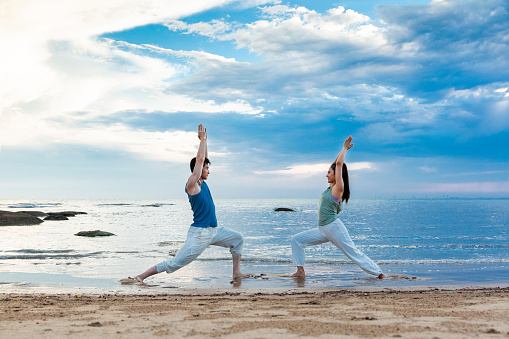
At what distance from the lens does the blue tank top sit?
808cm

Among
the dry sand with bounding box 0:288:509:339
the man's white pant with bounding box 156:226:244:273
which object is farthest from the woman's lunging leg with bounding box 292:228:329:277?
the man's white pant with bounding box 156:226:244:273

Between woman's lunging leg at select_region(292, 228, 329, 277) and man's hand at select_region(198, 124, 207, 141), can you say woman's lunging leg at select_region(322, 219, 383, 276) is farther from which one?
man's hand at select_region(198, 124, 207, 141)

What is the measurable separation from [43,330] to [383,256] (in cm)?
1273

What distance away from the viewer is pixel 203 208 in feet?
26.8

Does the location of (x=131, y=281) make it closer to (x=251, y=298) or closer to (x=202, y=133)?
(x=251, y=298)

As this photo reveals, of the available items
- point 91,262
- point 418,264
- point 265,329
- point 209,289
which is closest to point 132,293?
point 209,289

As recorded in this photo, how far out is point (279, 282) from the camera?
8.99 meters

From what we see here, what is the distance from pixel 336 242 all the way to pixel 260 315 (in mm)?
3993

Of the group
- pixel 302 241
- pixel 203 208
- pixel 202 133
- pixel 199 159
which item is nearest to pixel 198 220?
pixel 203 208

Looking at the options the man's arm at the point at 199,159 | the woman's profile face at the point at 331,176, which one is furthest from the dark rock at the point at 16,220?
the woman's profile face at the point at 331,176

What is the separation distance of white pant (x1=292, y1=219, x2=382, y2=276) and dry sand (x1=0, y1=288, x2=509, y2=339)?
1355 mm

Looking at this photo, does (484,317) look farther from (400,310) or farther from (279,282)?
(279,282)

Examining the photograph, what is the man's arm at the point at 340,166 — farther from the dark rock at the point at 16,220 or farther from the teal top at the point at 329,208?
the dark rock at the point at 16,220

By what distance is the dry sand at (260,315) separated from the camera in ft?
14.2
